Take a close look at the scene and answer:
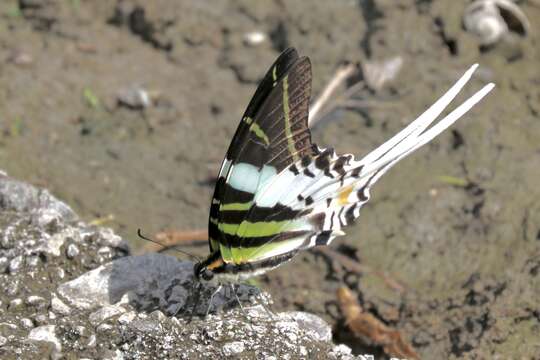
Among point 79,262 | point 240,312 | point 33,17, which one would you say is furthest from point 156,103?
point 240,312

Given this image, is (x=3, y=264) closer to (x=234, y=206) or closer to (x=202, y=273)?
(x=202, y=273)

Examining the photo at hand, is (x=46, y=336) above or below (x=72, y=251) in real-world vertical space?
below

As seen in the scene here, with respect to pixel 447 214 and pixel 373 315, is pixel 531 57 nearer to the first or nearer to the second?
pixel 447 214

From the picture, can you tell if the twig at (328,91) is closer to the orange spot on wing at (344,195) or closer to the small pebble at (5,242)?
the orange spot on wing at (344,195)

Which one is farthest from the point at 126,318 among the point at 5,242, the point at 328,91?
the point at 328,91

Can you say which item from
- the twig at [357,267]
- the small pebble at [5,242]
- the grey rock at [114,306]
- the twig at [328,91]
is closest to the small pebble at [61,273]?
the grey rock at [114,306]

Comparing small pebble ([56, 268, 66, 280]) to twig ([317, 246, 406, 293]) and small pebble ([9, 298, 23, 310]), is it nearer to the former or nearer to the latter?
small pebble ([9, 298, 23, 310])
